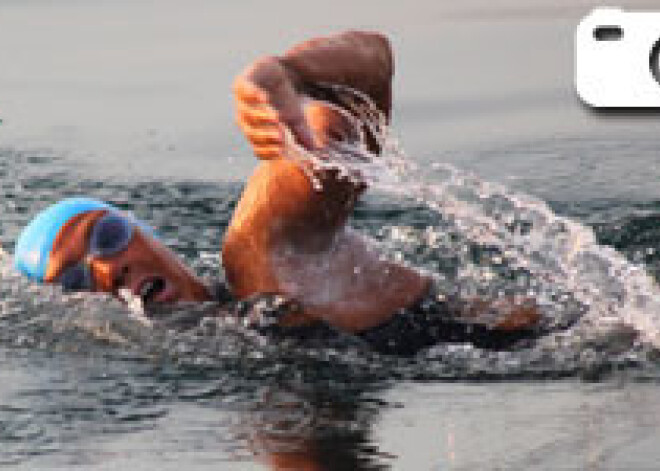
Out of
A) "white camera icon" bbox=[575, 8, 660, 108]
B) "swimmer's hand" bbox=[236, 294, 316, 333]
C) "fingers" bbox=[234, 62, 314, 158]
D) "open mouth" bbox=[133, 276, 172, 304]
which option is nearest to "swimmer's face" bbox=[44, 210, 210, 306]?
"open mouth" bbox=[133, 276, 172, 304]

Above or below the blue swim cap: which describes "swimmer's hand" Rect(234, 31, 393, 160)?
above

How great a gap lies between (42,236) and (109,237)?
0.84ft

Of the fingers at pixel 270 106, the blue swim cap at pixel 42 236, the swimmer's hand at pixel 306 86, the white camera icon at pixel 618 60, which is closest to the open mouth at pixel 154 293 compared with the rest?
the blue swim cap at pixel 42 236

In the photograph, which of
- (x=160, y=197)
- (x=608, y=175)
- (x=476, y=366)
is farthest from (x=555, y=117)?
(x=476, y=366)

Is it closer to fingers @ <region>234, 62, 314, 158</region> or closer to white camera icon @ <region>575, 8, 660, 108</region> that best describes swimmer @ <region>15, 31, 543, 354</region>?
fingers @ <region>234, 62, 314, 158</region>

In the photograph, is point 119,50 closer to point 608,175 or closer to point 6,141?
point 6,141

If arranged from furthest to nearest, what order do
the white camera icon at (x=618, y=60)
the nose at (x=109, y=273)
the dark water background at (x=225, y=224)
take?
the white camera icon at (x=618, y=60) → the nose at (x=109, y=273) → the dark water background at (x=225, y=224)

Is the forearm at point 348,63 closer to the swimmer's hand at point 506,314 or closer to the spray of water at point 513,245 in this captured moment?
the spray of water at point 513,245

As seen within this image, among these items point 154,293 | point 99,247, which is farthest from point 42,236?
point 154,293

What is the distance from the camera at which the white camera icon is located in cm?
1202

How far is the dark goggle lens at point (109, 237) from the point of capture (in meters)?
9.54

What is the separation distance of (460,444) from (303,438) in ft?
1.75

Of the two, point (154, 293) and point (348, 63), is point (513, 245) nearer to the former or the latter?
point (154, 293)

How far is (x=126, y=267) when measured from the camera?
955 centimetres
